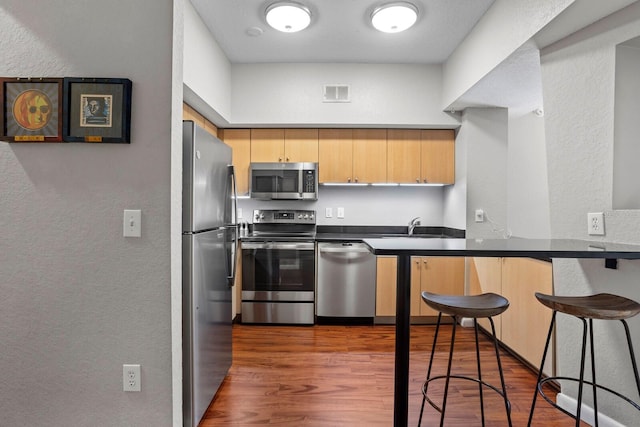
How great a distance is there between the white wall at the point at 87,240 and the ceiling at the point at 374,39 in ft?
4.39

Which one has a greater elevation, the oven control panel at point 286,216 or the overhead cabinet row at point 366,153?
the overhead cabinet row at point 366,153

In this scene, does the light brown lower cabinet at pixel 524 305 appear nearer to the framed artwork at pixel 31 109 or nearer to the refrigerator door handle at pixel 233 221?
the refrigerator door handle at pixel 233 221

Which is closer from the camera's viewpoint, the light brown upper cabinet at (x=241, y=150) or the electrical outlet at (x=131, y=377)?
the electrical outlet at (x=131, y=377)

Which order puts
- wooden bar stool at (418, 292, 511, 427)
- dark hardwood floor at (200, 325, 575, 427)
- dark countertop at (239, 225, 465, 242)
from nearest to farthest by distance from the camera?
wooden bar stool at (418, 292, 511, 427)
dark hardwood floor at (200, 325, 575, 427)
dark countertop at (239, 225, 465, 242)

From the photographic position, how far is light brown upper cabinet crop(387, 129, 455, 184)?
372 centimetres

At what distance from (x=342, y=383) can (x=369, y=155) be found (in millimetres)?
2331

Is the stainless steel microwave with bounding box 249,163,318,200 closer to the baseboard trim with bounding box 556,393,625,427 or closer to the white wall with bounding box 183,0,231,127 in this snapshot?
the white wall with bounding box 183,0,231,127

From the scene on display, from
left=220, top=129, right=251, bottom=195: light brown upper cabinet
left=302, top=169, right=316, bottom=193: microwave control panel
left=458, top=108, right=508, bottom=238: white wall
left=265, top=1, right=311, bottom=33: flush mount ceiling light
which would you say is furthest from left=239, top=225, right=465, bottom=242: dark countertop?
left=265, top=1, right=311, bottom=33: flush mount ceiling light

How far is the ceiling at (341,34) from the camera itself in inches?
101

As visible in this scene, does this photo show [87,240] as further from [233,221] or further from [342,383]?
[342,383]

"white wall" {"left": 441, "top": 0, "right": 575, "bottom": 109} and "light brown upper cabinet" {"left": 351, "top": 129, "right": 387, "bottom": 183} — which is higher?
"white wall" {"left": 441, "top": 0, "right": 575, "bottom": 109}

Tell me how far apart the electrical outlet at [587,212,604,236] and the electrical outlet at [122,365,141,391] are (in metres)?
2.36

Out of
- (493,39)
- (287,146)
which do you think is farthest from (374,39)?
(287,146)

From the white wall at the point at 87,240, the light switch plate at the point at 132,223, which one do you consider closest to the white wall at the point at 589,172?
the white wall at the point at 87,240
